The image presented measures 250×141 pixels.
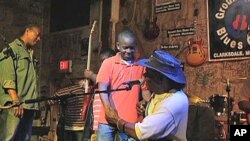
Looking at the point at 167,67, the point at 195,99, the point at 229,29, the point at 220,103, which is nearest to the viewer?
the point at 167,67

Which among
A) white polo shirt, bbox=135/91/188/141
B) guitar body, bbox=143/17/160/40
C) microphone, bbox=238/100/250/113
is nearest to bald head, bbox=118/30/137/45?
white polo shirt, bbox=135/91/188/141

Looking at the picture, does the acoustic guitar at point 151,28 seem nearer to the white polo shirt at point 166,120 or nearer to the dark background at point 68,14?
the dark background at point 68,14

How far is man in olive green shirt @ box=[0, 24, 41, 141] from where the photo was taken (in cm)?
477

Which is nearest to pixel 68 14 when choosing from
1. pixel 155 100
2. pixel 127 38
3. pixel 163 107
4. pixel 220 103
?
pixel 220 103

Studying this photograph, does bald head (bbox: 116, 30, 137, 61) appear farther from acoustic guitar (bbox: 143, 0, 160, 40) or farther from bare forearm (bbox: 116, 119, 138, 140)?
acoustic guitar (bbox: 143, 0, 160, 40)

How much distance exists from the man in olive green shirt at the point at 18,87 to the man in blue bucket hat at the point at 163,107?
85.4 inches

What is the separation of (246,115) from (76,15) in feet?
15.3

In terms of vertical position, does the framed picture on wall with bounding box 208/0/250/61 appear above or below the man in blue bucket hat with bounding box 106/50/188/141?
above

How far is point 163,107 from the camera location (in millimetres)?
2684

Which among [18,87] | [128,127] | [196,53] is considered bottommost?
[128,127]

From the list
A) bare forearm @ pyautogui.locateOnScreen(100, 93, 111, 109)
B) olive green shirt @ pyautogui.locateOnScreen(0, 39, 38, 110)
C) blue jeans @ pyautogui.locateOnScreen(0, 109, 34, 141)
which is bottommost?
blue jeans @ pyautogui.locateOnScreen(0, 109, 34, 141)

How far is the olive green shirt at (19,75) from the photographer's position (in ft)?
15.7

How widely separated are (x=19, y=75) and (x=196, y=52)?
314 cm

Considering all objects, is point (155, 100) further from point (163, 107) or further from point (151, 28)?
point (151, 28)
